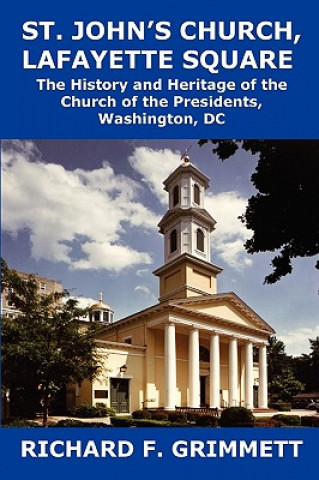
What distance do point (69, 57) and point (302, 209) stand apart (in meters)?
9.09

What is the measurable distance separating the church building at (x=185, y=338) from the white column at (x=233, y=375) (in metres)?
0.09

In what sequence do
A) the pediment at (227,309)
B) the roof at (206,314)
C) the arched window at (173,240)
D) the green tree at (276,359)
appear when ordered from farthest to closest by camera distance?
the green tree at (276,359) < the arched window at (173,240) < the pediment at (227,309) < the roof at (206,314)

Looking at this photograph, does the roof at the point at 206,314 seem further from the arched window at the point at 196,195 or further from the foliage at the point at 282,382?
the foliage at the point at 282,382

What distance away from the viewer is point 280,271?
16766mm

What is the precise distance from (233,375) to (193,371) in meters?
6.67

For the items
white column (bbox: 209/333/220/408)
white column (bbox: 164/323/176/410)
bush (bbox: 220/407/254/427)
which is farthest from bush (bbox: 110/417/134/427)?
white column (bbox: 209/333/220/408)

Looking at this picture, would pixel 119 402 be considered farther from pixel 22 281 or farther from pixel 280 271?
pixel 280 271

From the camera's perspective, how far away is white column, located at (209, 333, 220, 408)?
41.5 m

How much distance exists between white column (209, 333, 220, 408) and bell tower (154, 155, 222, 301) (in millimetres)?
5377

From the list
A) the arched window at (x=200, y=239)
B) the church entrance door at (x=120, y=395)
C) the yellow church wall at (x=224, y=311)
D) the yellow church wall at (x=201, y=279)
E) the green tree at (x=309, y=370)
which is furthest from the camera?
the green tree at (x=309, y=370)

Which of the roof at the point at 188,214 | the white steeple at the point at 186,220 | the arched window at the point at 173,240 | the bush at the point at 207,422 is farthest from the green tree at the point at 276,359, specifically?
the bush at the point at 207,422

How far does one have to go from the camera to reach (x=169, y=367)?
126 feet

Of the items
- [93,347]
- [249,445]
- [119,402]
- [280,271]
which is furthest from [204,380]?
[249,445]

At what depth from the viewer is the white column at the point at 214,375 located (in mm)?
41500
